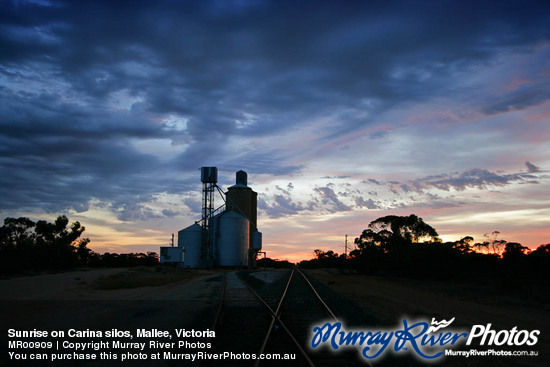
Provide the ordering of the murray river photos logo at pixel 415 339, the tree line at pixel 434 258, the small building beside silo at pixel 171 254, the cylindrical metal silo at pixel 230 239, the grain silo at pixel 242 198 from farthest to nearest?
the grain silo at pixel 242 198
the cylindrical metal silo at pixel 230 239
the small building beside silo at pixel 171 254
the tree line at pixel 434 258
the murray river photos logo at pixel 415 339

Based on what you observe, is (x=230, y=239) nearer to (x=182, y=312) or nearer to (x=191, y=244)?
(x=191, y=244)

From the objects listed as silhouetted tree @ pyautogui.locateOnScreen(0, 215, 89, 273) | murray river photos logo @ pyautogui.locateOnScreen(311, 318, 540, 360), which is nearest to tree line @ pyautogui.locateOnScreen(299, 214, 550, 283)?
murray river photos logo @ pyautogui.locateOnScreen(311, 318, 540, 360)

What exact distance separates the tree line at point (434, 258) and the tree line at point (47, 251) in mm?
42526

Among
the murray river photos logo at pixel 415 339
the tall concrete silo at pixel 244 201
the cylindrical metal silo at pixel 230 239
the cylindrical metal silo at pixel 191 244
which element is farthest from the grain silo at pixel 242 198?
the murray river photos logo at pixel 415 339

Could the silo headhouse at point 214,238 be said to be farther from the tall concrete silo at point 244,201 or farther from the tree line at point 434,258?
the tree line at point 434,258

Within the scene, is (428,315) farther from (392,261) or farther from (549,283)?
(392,261)

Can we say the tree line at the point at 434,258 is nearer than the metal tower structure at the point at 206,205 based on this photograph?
Yes

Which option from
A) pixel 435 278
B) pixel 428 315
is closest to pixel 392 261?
pixel 435 278

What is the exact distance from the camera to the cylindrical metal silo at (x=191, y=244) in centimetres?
6894

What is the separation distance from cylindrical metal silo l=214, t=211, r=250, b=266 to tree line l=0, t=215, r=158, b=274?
21810mm

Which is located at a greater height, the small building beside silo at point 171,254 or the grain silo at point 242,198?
the grain silo at point 242,198

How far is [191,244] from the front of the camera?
227 ft

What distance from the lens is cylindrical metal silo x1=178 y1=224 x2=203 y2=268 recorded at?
68.9 meters

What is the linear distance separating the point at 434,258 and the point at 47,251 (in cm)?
4871
